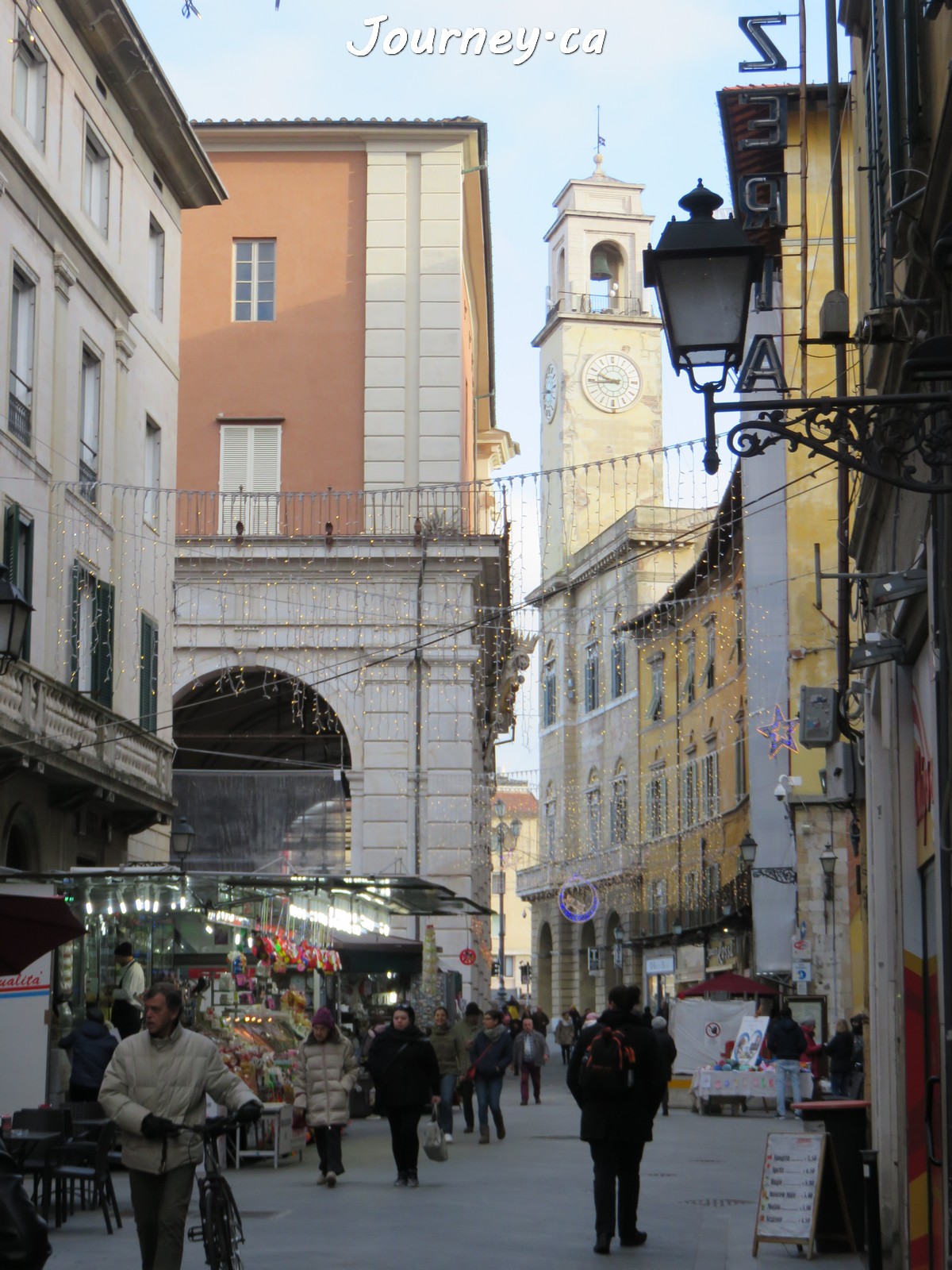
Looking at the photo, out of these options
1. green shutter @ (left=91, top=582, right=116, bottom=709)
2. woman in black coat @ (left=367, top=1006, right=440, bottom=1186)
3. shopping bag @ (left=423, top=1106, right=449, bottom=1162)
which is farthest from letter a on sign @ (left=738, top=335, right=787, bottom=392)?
green shutter @ (left=91, top=582, right=116, bottom=709)

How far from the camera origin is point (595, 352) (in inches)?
3317

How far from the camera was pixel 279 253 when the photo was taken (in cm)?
3709

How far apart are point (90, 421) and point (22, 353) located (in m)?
2.69

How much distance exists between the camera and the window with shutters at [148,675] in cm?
2806

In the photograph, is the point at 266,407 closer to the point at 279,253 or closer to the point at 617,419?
the point at 279,253

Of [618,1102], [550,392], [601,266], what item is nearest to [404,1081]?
[618,1102]

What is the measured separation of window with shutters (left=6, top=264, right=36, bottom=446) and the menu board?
14611 millimetres

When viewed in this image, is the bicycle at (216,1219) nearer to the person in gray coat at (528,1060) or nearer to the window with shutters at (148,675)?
the window with shutters at (148,675)

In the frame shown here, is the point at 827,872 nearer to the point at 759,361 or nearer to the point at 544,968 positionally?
the point at 759,361

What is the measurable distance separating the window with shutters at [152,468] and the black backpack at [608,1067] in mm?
17923

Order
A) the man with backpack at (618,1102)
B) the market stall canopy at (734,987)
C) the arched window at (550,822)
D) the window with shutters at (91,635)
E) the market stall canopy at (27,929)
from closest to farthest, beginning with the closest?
the man with backpack at (618,1102) < the market stall canopy at (27,929) < the window with shutters at (91,635) < the market stall canopy at (734,987) < the arched window at (550,822)

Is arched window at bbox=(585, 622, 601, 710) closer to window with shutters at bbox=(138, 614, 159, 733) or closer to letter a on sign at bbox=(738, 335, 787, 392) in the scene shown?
window with shutters at bbox=(138, 614, 159, 733)

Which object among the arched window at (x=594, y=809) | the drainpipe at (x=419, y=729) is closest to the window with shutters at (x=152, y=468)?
the drainpipe at (x=419, y=729)

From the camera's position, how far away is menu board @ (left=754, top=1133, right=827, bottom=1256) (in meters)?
11.2
